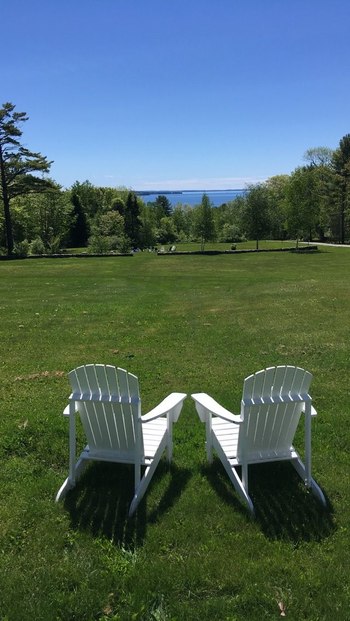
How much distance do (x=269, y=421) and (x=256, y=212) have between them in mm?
41310

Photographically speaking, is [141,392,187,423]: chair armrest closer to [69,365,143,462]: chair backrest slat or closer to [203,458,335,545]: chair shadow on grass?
[69,365,143,462]: chair backrest slat

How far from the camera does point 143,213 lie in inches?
2864

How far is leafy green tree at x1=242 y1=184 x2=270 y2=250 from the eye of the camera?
142 feet

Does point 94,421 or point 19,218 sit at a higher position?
point 19,218

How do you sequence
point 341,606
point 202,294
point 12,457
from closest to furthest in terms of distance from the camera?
point 341,606
point 12,457
point 202,294

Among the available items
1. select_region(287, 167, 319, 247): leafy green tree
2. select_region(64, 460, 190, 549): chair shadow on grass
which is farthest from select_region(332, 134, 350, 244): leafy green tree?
select_region(64, 460, 190, 549): chair shadow on grass

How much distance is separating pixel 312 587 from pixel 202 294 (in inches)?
563

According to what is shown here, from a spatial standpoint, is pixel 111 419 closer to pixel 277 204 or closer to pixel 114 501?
pixel 114 501

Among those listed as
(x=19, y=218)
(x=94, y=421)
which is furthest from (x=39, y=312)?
(x=19, y=218)

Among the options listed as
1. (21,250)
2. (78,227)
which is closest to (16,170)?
(21,250)

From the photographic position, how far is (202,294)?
17.2 m

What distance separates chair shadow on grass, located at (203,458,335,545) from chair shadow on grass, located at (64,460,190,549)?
0.41m

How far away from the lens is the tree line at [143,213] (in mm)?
38125

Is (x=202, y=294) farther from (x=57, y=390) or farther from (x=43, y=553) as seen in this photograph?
(x=43, y=553)
